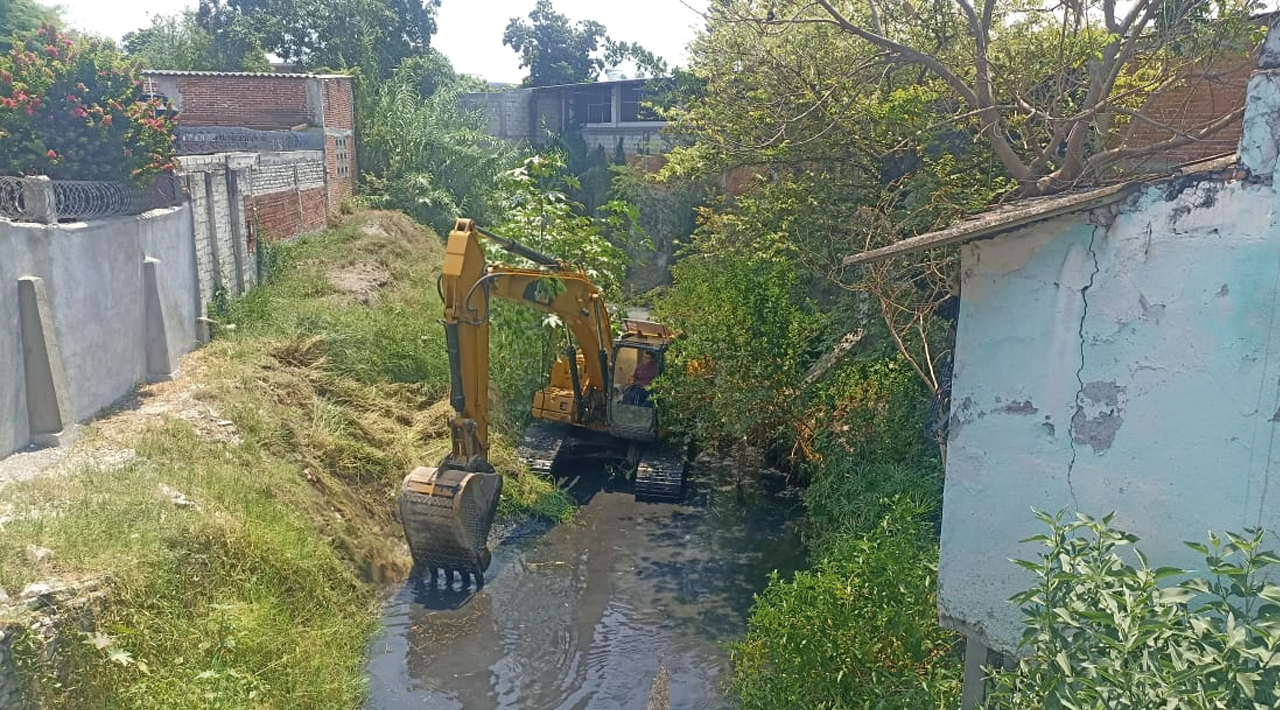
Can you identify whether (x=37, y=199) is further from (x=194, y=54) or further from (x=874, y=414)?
(x=194, y=54)

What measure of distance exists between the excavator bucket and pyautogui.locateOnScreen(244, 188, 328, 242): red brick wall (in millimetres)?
8080

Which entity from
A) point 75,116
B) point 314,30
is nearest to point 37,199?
point 75,116

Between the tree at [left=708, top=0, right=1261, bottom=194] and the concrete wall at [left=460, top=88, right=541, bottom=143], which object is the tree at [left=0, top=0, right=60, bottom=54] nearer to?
the concrete wall at [left=460, top=88, right=541, bottom=143]

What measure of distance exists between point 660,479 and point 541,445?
70.0 inches

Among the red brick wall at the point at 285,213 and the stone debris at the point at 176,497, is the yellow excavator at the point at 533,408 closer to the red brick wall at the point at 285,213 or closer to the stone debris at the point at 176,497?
the stone debris at the point at 176,497

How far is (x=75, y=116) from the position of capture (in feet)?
33.6

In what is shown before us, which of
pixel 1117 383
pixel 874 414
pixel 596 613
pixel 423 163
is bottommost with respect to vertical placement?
pixel 596 613

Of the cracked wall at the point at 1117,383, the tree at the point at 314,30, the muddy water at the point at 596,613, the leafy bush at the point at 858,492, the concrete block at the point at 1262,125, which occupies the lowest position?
the muddy water at the point at 596,613

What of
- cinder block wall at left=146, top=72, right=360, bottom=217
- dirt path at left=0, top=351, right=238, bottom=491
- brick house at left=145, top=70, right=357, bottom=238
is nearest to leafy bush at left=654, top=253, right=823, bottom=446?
dirt path at left=0, top=351, right=238, bottom=491

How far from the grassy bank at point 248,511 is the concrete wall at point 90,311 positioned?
1.46 ft

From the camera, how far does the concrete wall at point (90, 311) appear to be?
8703 mm

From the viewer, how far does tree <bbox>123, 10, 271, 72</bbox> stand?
27828 mm

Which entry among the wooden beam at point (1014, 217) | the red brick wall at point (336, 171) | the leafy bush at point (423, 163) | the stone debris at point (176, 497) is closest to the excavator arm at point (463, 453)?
the stone debris at point (176, 497)

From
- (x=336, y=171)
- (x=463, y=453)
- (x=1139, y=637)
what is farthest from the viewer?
(x=336, y=171)
